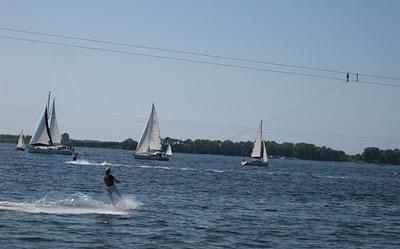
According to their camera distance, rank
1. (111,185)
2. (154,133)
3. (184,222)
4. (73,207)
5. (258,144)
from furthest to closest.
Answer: (258,144) < (154,133) < (111,185) < (73,207) < (184,222)

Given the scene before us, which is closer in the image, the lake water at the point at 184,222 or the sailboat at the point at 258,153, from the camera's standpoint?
the lake water at the point at 184,222

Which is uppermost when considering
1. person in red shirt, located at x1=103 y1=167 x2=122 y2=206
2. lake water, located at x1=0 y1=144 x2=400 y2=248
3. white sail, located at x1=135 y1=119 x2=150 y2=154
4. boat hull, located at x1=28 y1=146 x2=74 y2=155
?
white sail, located at x1=135 y1=119 x2=150 y2=154

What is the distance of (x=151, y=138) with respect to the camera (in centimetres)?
13688

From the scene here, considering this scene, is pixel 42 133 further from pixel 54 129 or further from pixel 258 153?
pixel 258 153

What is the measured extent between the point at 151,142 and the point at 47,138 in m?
21.7

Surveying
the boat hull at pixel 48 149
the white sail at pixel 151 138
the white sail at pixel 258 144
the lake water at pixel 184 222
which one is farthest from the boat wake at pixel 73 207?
the white sail at pixel 258 144

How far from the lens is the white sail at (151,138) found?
444ft

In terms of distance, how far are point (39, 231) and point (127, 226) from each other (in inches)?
184

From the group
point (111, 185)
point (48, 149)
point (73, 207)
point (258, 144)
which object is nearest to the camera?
point (73, 207)

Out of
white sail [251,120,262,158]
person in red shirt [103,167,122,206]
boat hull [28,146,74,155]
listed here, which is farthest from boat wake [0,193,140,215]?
white sail [251,120,262,158]

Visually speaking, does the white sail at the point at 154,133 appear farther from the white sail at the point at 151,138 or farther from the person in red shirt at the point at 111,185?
the person in red shirt at the point at 111,185

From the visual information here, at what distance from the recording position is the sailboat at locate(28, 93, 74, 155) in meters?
140

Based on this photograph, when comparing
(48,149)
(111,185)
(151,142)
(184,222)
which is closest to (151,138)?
(151,142)

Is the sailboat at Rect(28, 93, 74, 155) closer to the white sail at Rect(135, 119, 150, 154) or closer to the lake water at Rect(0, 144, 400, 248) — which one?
the white sail at Rect(135, 119, 150, 154)
